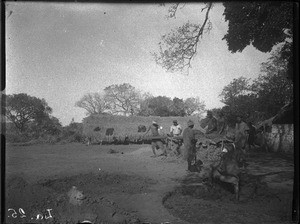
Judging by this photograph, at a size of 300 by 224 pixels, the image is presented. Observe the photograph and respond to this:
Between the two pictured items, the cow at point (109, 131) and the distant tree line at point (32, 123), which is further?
the cow at point (109, 131)

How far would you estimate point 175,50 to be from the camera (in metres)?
5.50

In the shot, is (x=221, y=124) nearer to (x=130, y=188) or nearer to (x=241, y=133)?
(x=241, y=133)

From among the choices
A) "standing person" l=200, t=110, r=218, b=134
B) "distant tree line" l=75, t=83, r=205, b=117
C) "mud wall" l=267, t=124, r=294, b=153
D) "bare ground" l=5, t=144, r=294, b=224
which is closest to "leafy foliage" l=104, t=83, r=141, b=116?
"distant tree line" l=75, t=83, r=205, b=117

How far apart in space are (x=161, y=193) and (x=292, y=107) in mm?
3672

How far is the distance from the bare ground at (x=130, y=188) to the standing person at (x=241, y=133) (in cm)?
39

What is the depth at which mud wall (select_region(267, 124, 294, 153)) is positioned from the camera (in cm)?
567

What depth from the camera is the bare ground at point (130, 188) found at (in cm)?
455

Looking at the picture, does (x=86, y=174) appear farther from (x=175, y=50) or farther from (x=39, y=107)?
(x=175, y=50)

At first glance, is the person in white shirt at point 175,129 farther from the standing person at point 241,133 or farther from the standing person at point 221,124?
the standing person at point 241,133

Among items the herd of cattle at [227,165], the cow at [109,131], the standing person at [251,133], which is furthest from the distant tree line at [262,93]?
the cow at [109,131]

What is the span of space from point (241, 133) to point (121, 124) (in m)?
2.83

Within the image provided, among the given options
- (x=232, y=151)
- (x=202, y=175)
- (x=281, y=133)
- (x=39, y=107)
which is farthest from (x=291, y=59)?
(x=39, y=107)

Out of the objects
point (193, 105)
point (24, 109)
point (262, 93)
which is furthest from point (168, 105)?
point (24, 109)

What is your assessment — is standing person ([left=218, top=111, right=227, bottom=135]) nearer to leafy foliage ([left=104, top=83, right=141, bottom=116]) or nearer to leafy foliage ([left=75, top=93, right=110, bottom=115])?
leafy foliage ([left=104, top=83, right=141, bottom=116])
